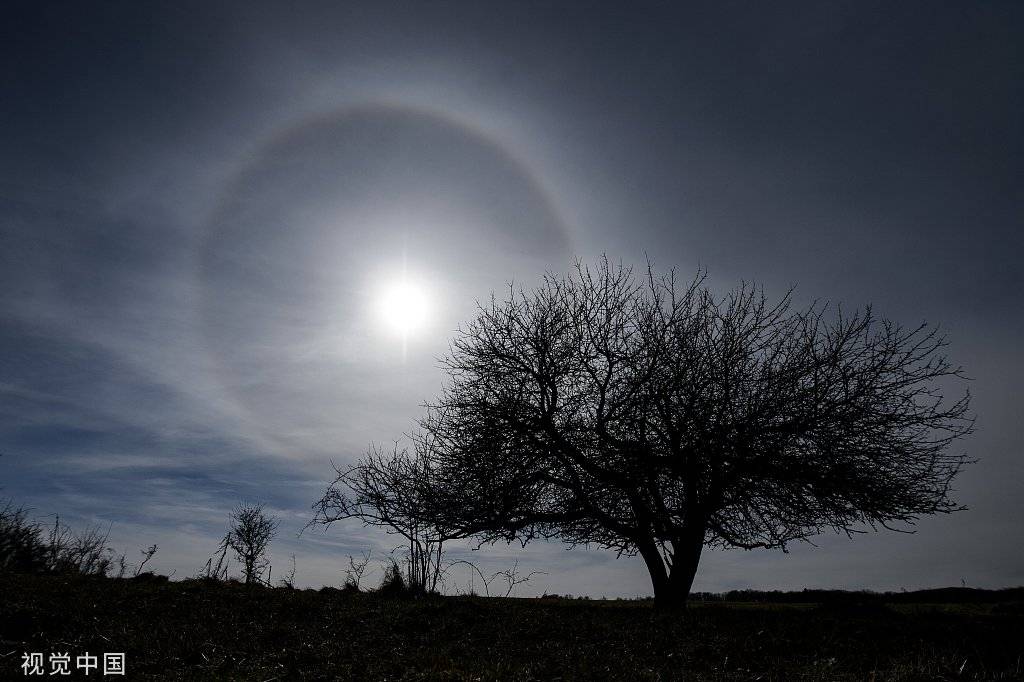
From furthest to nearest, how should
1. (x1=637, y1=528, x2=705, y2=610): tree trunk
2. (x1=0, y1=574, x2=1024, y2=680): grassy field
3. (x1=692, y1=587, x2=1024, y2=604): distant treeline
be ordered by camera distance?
(x1=692, y1=587, x2=1024, y2=604): distant treeline < (x1=637, y1=528, x2=705, y2=610): tree trunk < (x1=0, y1=574, x2=1024, y2=680): grassy field

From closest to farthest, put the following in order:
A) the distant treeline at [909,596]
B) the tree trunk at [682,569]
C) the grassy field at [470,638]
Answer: the grassy field at [470,638]
the tree trunk at [682,569]
the distant treeline at [909,596]

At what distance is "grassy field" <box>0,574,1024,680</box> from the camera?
290 inches

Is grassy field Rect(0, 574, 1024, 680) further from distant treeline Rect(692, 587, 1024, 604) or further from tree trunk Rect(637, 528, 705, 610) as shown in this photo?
distant treeline Rect(692, 587, 1024, 604)

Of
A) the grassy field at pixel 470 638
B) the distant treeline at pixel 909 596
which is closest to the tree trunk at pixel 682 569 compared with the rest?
the grassy field at pixel 470 638

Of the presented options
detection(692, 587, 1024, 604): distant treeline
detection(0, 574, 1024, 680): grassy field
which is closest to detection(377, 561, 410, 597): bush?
detection(0, 574, 1024, 680): grassy field

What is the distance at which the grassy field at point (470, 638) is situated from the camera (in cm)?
736

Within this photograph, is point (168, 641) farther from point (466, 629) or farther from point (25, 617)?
point (466, 629)

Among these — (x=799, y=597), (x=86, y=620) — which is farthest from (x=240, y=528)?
(x=799, y=597)

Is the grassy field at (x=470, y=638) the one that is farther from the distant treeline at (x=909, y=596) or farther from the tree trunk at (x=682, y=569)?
the distant treeline at (x=909, y=596)

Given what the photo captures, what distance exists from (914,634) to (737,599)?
32.9 feet

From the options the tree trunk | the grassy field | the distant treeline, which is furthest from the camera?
the distant treeline

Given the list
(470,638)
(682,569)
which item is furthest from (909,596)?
(470,638)

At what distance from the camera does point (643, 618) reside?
36.8ft

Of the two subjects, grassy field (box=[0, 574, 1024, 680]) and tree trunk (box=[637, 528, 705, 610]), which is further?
tree trunk (box=[637, 528, 705, 610])
